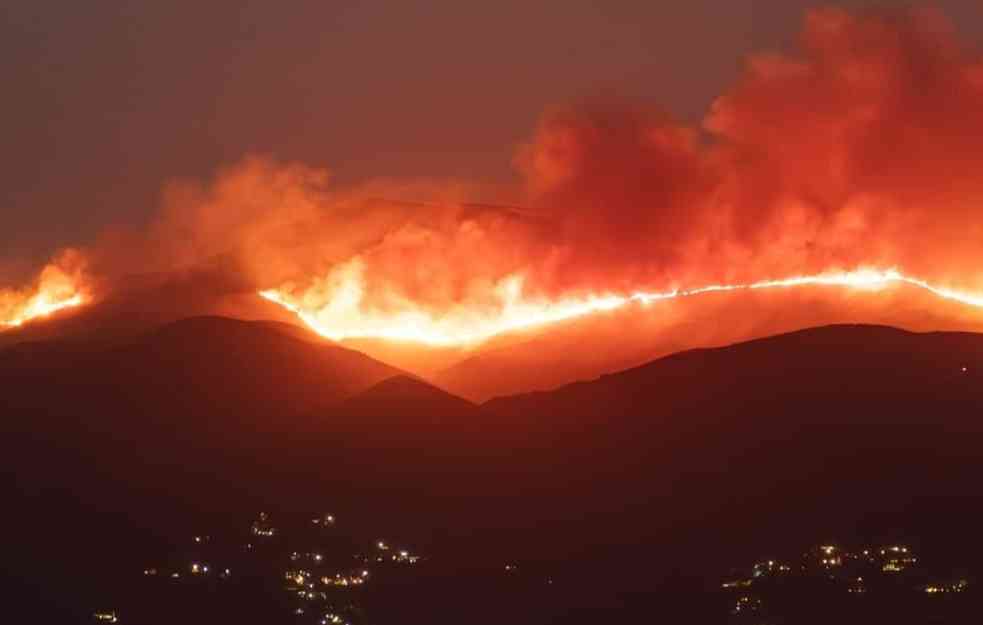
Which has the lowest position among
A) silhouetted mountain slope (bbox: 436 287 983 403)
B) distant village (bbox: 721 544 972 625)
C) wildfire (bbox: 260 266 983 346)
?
distant village (bbox: 721 544 972 625)

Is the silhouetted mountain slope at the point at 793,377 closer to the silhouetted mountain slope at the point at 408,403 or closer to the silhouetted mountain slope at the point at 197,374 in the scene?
the silhouetted mountain slope at the point at 408,403

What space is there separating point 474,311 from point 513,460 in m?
9.23

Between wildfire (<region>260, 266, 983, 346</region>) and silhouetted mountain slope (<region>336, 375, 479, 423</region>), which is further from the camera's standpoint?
wildfire (<region>260, 266, 983, 346</region>)

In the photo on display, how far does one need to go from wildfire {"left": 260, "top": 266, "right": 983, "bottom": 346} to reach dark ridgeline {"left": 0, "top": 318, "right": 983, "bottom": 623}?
2625mm

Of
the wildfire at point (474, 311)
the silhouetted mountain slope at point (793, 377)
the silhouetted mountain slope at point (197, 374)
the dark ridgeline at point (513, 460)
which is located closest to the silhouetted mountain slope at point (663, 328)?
the wildfire at point (474, 311)

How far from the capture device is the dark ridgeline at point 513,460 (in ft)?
106

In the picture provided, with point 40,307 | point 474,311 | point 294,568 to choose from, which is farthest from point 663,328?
point 40,307

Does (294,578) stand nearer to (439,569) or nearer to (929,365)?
(439,569)

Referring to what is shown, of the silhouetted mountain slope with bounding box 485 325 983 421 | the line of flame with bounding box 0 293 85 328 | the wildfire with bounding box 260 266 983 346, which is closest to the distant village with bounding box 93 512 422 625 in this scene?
the silhouetted mountain slope with bounding box 485 325 983 421

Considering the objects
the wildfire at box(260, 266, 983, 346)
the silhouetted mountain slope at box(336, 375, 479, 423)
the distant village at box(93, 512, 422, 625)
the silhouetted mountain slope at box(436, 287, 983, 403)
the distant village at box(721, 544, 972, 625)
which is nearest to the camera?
the distant village at box(721, 544, 972, 625)

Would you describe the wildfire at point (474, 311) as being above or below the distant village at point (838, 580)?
above

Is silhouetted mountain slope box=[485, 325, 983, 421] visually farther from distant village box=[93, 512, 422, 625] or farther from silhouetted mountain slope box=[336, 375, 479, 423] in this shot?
distant village box=[93, 512, 422, 625]

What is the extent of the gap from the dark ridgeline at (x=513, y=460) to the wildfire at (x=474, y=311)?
263 centimetres

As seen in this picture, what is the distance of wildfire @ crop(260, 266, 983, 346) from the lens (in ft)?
142
